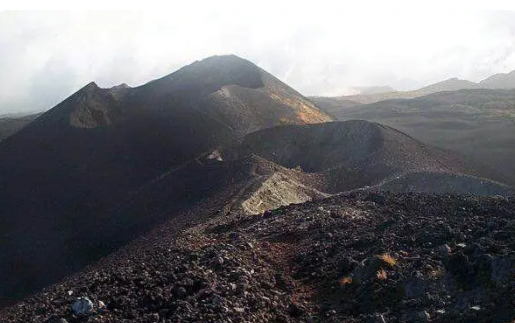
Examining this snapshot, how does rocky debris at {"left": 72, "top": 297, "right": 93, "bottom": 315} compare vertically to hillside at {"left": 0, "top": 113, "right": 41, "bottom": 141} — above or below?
below

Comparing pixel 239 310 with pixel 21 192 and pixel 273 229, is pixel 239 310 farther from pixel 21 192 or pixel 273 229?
pixel 21 192

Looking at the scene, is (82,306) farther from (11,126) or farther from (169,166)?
(11,126)

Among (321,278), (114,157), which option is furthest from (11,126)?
(321,278)

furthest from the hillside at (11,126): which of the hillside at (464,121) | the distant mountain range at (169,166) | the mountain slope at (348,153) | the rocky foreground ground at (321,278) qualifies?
the rocky foreground ground at (321,278)

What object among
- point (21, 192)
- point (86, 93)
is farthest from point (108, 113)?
point (21, 192)

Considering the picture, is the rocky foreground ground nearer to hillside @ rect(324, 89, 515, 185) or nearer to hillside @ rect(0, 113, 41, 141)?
hillside @ rect(324, 89, 515, 185)

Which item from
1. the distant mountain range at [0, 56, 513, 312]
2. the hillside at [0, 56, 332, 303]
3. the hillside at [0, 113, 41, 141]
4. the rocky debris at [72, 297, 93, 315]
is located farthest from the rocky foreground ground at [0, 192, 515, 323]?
the hillside at [0, 113, 41, 141]
